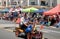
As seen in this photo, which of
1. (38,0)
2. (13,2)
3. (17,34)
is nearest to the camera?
(17,34)

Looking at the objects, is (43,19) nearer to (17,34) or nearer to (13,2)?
(17,34)

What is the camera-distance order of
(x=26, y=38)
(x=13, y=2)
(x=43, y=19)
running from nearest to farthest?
(x=26, y=38) → (x=43, y=19) → (x=13, y=2)

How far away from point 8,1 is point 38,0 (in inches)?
578

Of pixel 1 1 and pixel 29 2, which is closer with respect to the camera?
pixel 29 2

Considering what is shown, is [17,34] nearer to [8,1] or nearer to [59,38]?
[59,38]

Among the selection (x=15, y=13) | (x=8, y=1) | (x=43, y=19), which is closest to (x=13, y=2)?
(x=8, y=1)

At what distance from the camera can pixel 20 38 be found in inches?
872

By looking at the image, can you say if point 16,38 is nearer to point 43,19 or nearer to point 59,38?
point 59,38

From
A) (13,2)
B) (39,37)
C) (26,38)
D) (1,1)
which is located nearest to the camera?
(39,37)

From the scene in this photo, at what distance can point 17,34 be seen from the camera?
2375cm

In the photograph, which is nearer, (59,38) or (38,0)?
(59,38)

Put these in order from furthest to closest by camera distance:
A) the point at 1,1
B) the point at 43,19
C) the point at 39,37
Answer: the point at 1,1 → the point at 43,19 → the point at 39,37

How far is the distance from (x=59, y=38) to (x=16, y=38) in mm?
3284

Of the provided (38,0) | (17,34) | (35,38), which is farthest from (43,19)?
(38,0)
